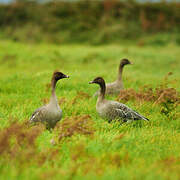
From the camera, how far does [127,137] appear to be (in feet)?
15.5

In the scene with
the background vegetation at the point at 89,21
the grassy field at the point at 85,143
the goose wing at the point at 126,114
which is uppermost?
the background vegetation at the point at 89,21

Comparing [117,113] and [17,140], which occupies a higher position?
[117,113]

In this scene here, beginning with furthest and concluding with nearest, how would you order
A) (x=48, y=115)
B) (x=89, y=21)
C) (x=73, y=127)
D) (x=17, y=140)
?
(x=89, y=21) → (x=48, y=115) → (x=73, y=127) → (x=17, y=140)

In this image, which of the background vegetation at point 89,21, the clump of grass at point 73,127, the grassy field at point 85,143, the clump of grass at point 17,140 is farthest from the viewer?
the background vegetation at point 89,21

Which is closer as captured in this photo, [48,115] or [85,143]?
[85,143]

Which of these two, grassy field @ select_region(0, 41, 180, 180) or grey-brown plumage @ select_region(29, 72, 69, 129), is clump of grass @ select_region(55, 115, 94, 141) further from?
grey-brown plumage @ select_region(29, 72, 69, 129)

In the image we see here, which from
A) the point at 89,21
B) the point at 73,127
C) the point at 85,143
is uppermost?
the point at 89,21

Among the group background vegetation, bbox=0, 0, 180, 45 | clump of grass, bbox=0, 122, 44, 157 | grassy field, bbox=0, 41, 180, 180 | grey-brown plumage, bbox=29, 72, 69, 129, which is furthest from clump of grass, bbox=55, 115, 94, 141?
background vegetation, bbox=0, 0, 180, 45

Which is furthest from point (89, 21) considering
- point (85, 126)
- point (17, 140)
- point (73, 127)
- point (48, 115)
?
point (17, 140)

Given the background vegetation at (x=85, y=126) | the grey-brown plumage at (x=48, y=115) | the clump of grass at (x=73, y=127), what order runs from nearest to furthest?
the background vegetation at (x=85, y=126) → the clump of grass at (x=73, y=127) → the grey-brown plumage at (x=48, y=115)

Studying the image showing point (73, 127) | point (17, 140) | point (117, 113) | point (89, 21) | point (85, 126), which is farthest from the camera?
point (89, 21)

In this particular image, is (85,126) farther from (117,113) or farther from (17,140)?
(117,113)

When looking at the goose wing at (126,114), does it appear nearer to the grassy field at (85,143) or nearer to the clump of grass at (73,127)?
the grassy field at (85,143)

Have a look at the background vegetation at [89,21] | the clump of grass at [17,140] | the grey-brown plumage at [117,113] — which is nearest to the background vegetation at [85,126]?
the clump of grass at [17,140]
